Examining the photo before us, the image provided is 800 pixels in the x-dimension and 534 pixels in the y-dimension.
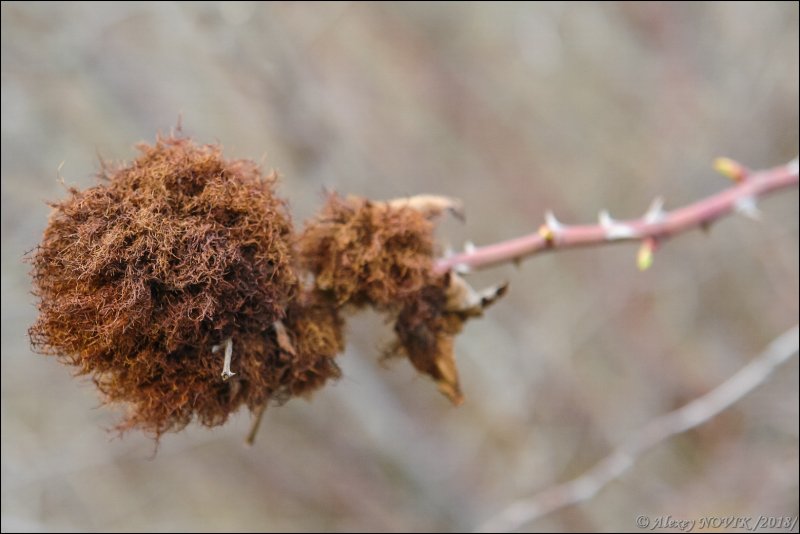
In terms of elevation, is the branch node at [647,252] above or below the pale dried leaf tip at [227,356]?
above

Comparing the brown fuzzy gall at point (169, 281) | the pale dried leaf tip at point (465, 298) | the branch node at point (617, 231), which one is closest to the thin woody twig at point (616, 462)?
the branch node at point (617, 231)

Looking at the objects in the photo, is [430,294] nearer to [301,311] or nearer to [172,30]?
[301,311]

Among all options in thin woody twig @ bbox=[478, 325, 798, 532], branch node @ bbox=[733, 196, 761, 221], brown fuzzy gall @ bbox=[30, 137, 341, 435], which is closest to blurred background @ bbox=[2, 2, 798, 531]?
thin woody twig @ bbox=[478, 325, 798, 532]

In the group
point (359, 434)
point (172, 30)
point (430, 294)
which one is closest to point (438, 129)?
point (172, 30)

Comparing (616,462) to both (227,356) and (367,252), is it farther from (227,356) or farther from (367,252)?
(227,356)

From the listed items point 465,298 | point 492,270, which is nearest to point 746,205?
point 465,298

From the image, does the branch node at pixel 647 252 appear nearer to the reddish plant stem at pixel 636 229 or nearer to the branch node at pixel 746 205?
the reddish plant stem at pixel 636 229

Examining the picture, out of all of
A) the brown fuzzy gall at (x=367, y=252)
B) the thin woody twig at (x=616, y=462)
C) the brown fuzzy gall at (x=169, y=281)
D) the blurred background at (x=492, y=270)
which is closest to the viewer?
the brown fuzzy gall at (x=169, y=281)
